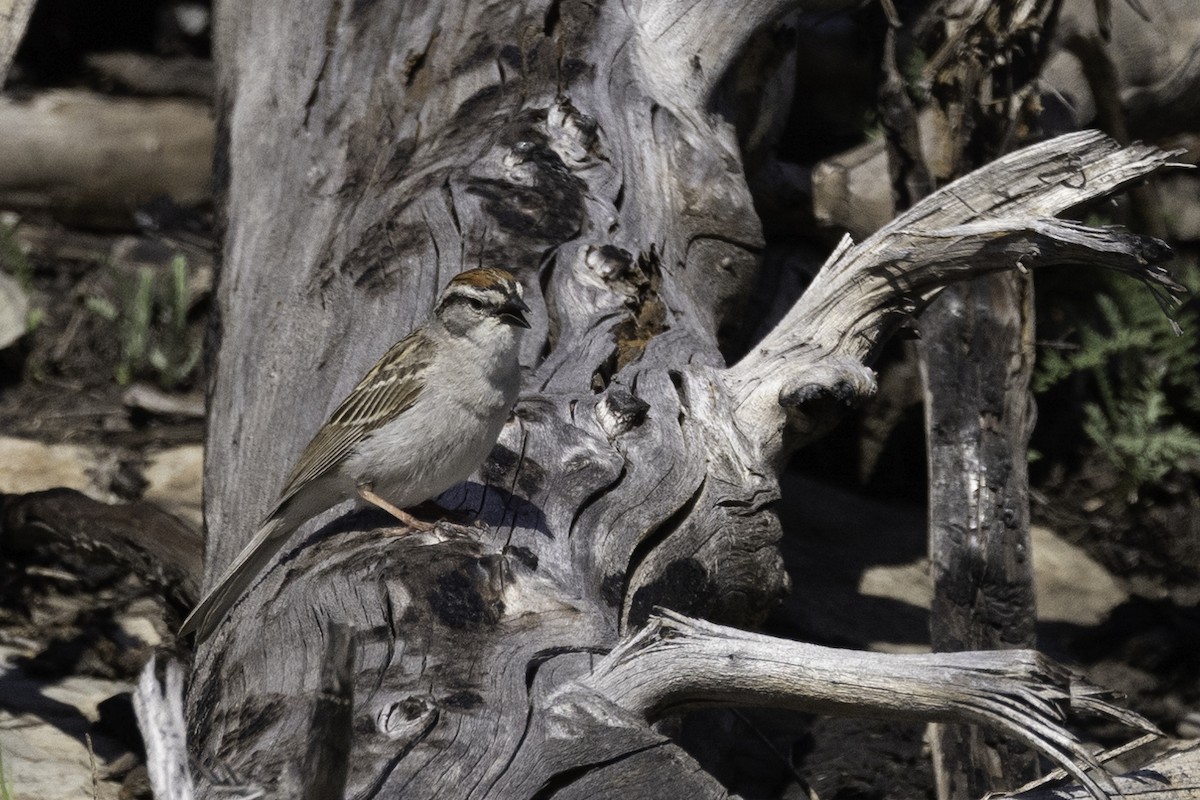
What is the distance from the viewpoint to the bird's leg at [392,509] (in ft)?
13.2

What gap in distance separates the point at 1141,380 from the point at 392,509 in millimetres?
5410

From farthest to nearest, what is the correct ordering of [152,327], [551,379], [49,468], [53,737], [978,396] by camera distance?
1. [152,327]
2. [49,468]
3. [978,396]
4. [53,737]
5. [551,379]

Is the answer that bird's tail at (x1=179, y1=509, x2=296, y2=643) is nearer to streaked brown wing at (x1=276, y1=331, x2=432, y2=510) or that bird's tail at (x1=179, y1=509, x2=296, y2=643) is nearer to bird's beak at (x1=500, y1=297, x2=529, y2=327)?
streaked brown wing at (x1=276, y1=331, x2=432, y2=510)

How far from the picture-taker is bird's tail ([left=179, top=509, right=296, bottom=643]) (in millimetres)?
4078

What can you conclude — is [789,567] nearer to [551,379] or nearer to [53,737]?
[551,379]

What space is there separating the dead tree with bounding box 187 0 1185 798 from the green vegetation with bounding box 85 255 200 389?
2.00m

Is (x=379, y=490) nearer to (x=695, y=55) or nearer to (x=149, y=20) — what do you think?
(x=695, y=55)

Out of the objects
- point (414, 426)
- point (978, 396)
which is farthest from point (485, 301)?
point (978, 396)

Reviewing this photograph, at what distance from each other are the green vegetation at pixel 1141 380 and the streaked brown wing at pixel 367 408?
4.32 metres

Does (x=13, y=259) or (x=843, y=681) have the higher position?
(x=13, y=259)

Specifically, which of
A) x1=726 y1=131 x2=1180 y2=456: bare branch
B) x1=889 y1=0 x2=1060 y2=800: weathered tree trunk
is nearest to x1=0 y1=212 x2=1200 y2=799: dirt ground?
x1=889 y1=0 x2=1060 y2=800: weathered tree trunk

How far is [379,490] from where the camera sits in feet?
14.1

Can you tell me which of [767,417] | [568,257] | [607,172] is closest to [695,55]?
[607,172]

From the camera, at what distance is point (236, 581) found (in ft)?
13.5
